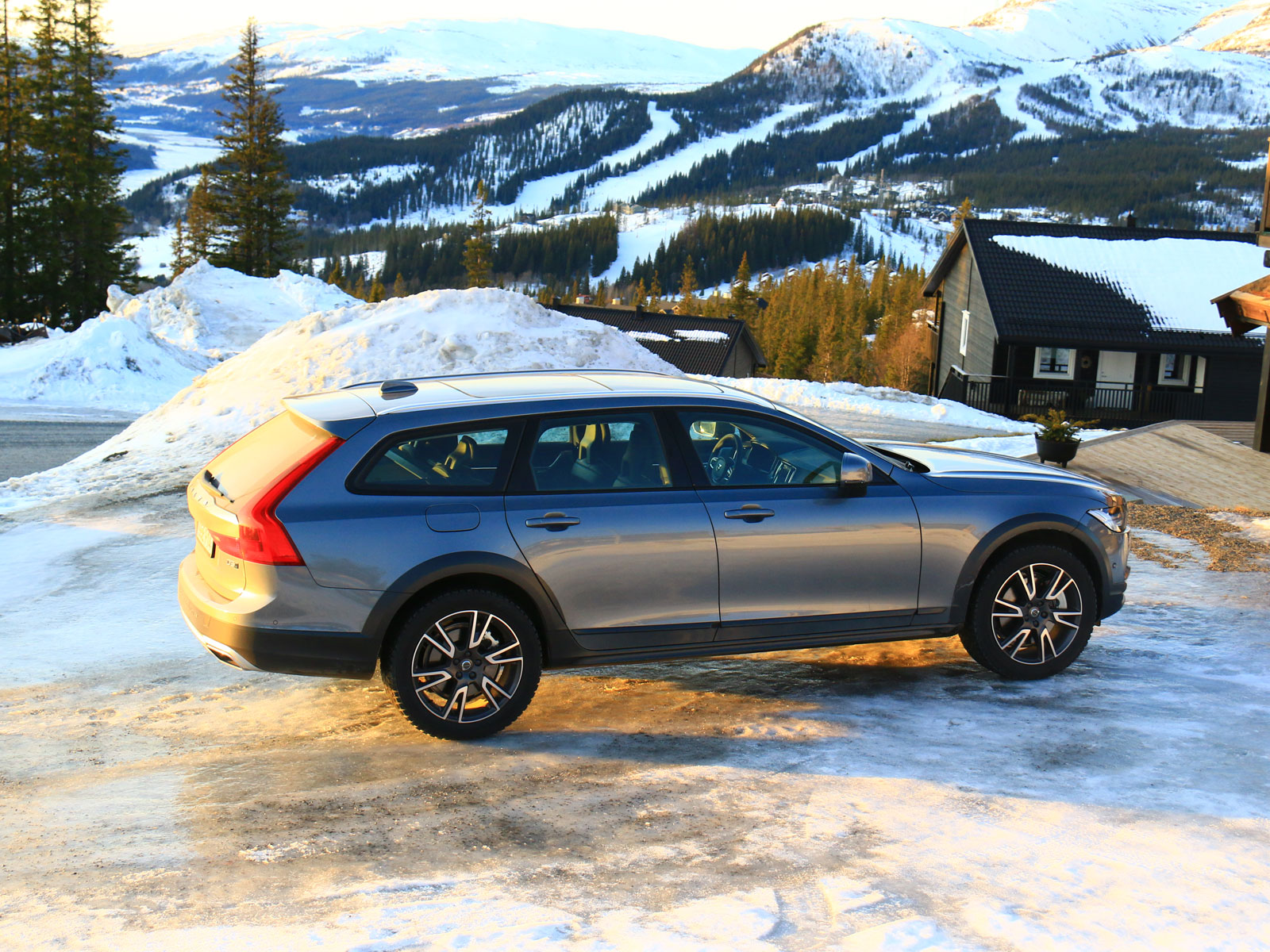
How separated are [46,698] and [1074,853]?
16.8 ft

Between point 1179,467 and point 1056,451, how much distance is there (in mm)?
2011

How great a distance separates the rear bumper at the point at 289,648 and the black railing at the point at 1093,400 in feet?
108

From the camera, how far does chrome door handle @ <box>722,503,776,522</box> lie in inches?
216

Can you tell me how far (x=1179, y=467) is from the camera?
14.9m

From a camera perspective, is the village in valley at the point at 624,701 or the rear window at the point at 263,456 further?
the rear window at the point at 263,456

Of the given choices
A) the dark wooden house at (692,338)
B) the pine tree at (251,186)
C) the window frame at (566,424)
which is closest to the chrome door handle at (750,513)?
the window frame at (566,424)

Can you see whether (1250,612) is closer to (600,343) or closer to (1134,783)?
(1134,783)

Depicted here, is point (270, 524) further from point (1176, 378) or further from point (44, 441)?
point (1176, 378)

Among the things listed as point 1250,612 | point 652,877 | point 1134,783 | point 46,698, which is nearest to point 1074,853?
point 1134,783

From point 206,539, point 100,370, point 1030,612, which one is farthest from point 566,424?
point 100,370

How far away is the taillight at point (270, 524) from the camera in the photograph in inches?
194

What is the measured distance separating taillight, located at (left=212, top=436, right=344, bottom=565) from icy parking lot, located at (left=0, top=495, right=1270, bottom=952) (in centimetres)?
97

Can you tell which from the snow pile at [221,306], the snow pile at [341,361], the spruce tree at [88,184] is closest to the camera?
the snow pile at [341,361]

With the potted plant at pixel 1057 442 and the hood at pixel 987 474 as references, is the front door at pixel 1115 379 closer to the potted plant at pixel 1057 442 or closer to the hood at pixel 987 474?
the potted plant at pixel 1057 442
